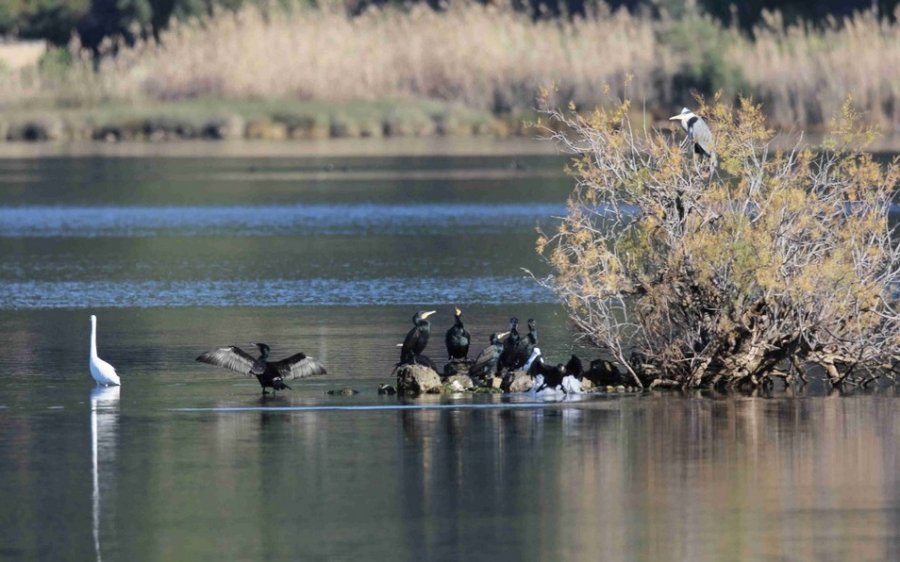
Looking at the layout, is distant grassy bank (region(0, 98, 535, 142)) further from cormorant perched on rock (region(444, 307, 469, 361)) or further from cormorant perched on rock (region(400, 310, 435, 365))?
cormorant perched on rock (region(400, 310, 435, 365))

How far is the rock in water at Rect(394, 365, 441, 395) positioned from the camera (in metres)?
17.4

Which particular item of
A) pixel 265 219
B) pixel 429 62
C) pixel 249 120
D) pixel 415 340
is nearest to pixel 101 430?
pixel 415 340

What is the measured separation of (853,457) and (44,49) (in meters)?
67.1

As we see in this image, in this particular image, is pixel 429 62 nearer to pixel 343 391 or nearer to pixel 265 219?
pixel 265 219

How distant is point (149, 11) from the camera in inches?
3155

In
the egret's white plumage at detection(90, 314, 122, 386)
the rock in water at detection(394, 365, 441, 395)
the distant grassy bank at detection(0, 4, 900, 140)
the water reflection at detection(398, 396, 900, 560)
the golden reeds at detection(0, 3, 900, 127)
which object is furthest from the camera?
the distant grassy bank at detection(0, 4, 900, 140)

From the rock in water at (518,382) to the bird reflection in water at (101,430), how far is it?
2934mm

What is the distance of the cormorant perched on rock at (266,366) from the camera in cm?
1741

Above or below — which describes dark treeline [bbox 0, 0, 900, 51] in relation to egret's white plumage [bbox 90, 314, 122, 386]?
above

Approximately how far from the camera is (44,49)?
259 ft

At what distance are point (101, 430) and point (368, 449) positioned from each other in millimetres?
2044

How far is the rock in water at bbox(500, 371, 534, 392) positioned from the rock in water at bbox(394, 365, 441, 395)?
52cm

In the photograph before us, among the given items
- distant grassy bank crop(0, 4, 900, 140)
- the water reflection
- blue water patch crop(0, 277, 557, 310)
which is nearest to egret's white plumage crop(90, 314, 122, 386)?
the water reflection

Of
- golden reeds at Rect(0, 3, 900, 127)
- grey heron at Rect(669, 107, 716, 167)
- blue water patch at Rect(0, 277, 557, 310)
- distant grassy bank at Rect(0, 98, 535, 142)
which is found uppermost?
golden reeds at Rect(0, 3, 900, 127)
